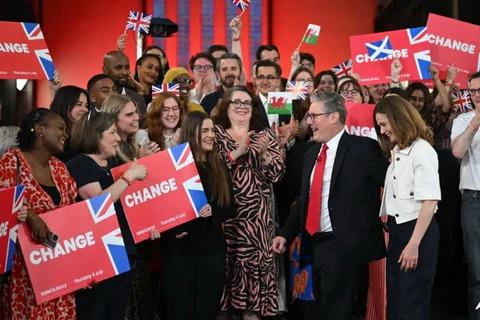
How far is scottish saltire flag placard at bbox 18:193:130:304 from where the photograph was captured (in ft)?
14.5

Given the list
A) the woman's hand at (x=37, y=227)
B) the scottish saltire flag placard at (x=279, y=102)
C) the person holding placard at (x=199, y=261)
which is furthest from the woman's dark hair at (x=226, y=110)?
the woman's hand at (x=37, y=227)

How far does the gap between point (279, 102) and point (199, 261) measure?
1570 millimetres

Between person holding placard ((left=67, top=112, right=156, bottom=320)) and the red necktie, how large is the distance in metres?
1.01

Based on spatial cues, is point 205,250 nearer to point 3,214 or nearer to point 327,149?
point 327,149

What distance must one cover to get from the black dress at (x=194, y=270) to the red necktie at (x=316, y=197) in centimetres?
70

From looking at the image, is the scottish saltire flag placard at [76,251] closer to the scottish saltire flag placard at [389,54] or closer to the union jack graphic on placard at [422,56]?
the scottish saltire flag placard at [389,54]

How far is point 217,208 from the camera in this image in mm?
5434

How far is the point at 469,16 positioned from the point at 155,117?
5384mm

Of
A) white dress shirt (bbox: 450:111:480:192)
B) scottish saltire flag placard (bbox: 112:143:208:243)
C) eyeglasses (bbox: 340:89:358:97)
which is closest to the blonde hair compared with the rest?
scottish saltire flag placard (bbox: 112:143:208:243)

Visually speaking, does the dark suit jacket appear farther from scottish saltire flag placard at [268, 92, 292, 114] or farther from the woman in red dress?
the woman in red dress

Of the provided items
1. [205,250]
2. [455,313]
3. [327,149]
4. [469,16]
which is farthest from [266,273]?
[469,16]

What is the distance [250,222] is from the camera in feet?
19.3

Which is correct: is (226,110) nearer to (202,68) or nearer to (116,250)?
(202,68)

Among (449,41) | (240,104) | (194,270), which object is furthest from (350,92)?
(194,270)
